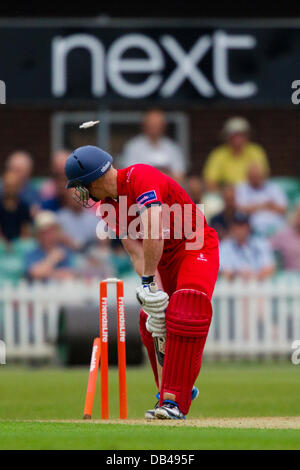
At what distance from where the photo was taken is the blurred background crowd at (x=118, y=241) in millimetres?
16078

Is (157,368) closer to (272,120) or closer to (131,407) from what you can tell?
(131,407)

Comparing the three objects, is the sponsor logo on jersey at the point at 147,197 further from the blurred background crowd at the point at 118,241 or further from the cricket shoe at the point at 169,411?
the blurred background crowd at the point at 118,241

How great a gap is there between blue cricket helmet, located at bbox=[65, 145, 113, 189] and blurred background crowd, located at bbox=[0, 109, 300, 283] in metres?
7.39

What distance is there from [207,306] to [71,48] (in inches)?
376

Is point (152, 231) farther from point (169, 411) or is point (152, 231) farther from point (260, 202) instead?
point (260, 202)

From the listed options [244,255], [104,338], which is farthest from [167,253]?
[244,255]

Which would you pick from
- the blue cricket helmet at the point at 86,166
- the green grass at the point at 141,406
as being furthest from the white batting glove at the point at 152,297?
the green grass at the point at 141,406

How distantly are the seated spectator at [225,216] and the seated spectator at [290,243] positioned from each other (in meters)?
0.80

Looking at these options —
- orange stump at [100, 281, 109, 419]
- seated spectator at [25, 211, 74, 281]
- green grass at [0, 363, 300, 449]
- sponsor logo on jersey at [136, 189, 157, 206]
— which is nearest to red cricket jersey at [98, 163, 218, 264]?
sponsor logo on jersey at [136, 189, 157, 206]

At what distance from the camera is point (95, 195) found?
28.3ft

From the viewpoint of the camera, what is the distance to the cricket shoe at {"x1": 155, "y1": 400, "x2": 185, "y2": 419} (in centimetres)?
838

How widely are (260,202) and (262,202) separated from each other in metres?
0.03

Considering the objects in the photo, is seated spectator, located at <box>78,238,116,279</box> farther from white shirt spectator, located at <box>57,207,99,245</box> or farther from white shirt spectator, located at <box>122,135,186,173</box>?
white shirt spectator, located at <box>122,135,186,173</box>
